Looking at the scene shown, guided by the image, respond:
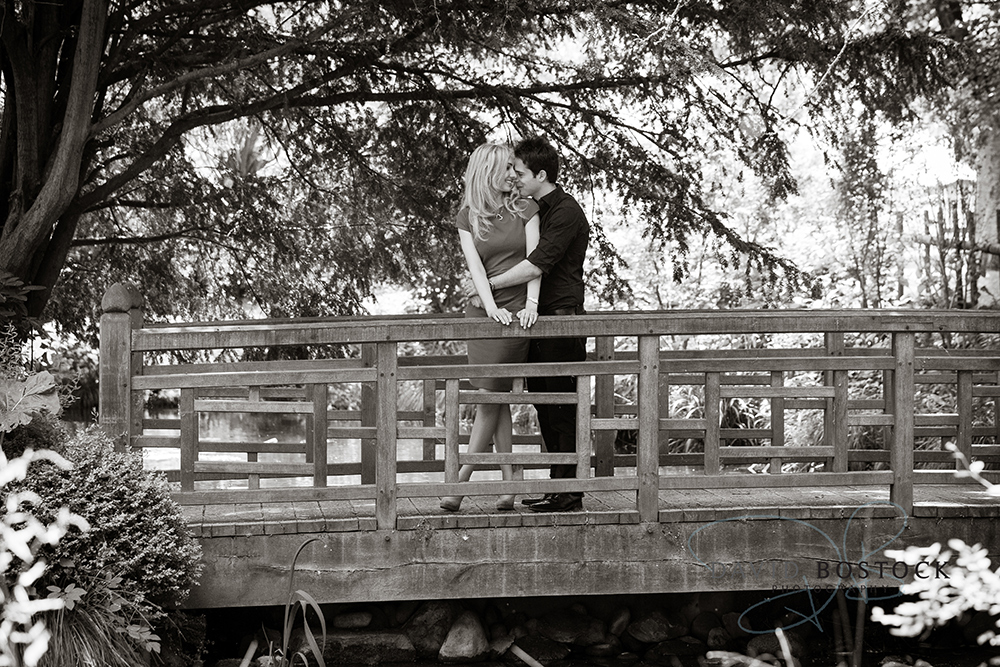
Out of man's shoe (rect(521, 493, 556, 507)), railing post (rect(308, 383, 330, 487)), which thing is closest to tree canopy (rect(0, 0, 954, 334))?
railing post (rect(308, 383, 330, 487))

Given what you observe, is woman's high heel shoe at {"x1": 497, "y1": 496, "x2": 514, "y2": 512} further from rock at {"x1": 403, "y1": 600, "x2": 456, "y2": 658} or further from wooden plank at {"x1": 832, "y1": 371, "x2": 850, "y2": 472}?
wooden plank at {"x1": 832, "y1": 371, "x2": 850, "y2": 472}

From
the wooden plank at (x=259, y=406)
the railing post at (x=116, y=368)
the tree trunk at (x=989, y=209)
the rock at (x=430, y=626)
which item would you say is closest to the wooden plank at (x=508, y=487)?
the wooden plank at (x=259, y=406)

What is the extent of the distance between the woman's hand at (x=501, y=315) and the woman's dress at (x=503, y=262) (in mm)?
183

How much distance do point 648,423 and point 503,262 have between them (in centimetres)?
110

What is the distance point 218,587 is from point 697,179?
589 centimetres

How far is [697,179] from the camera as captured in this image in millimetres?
9570

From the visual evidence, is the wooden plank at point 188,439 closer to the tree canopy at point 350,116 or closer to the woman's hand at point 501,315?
the woman's hand at point 501,315

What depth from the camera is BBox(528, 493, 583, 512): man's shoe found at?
5.70 m

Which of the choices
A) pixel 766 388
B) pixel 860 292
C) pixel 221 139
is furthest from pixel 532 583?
pixel 860 292

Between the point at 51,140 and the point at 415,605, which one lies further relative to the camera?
the point at 51,140

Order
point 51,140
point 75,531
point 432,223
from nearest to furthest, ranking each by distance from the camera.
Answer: point 75,531, point 51,140, point 432,223

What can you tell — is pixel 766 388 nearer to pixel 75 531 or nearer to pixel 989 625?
pixel 989 625

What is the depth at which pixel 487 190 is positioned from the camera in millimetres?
5297

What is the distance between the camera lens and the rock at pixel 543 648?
578 cm
